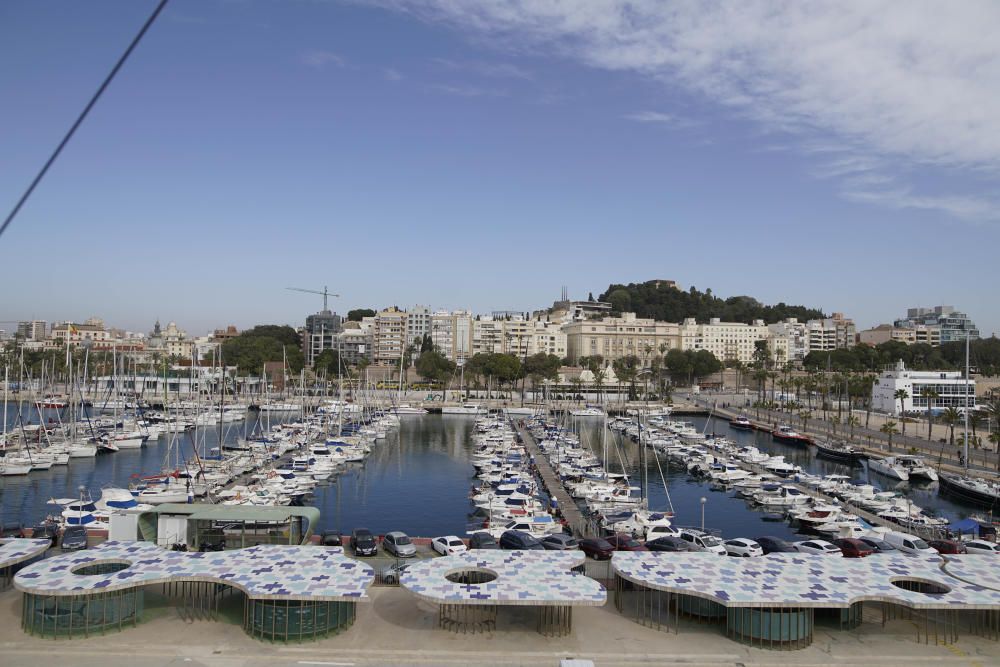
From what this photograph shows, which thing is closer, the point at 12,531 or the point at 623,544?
the point at 623,544

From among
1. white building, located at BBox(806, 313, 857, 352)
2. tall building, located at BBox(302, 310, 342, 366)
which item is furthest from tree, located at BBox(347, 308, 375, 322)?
white building, located at BBox(806, 313, 857, 352)

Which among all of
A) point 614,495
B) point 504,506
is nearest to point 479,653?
point 504,506

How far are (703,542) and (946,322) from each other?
165566mm

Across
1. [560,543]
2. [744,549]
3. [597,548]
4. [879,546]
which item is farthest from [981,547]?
[560,543]

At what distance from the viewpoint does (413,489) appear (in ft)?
123

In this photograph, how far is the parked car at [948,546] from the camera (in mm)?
22172

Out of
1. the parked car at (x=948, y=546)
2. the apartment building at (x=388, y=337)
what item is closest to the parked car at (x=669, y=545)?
the parked car at (x=948, y=546)

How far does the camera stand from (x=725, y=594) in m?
14.3

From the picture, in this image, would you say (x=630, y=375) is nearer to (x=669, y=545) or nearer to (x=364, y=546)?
(x=669, y=545)

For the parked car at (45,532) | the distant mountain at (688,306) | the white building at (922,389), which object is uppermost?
the distant mountain at (688,306)

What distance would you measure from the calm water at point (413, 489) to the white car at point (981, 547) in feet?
23.2

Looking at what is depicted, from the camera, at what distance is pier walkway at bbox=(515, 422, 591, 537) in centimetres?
2744

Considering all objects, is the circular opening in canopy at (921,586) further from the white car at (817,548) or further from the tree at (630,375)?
the tree at (630,375)

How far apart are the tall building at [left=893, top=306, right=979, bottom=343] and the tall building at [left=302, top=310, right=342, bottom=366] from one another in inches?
4805
